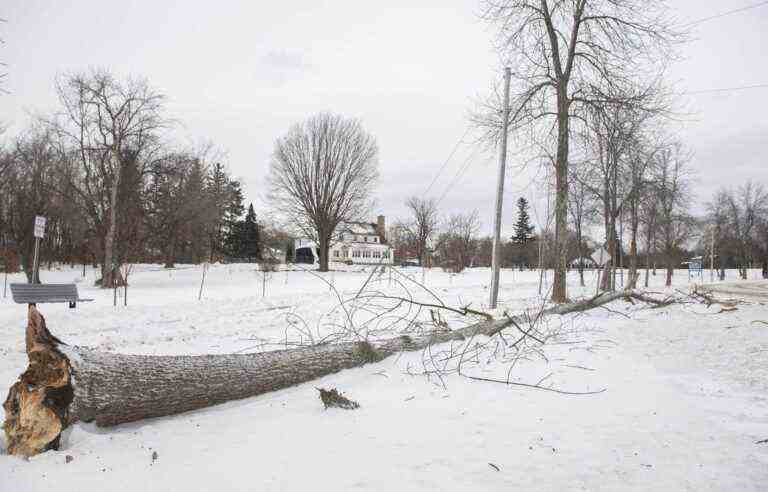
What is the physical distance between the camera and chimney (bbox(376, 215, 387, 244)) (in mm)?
70931

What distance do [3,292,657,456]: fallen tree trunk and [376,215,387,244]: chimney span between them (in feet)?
217

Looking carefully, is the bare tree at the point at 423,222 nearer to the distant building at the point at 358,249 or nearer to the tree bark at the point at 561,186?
the distant building at the point at 358,249

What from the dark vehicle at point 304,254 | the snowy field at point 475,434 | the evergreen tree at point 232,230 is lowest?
the snowy field at point 475,434

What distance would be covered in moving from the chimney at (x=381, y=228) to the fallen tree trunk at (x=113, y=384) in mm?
66196

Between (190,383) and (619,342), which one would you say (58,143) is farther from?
(619,342)

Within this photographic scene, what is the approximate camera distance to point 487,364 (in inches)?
200

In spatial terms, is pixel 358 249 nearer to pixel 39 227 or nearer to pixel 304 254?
pixel 304 254

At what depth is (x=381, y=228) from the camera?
73125 millimetres

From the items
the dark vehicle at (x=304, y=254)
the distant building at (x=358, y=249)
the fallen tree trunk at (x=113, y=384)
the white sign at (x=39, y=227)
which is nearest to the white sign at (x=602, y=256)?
the fallen tree trunk at (x=113, y=384)

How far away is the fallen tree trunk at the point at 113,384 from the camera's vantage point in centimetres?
295

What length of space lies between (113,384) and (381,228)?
230 feet

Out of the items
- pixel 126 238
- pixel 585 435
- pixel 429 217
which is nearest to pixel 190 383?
pixel 585 435

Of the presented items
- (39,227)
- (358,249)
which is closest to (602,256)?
(39,227)

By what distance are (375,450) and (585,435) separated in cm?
152
